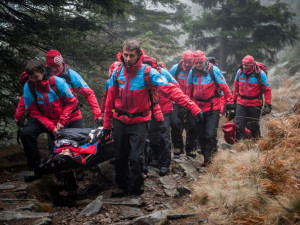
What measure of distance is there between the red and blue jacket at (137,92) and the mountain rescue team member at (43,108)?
3.55 ft

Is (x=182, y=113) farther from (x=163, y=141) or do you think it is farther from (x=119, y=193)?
(x=119, y=193)

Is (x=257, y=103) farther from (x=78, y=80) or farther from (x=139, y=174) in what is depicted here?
(x=78, y=80)

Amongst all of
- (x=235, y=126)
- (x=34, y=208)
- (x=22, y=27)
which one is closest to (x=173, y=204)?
(x=34, y=208)

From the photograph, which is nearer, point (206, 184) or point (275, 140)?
point (206, 184)

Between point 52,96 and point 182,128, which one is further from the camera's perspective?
point 182,128

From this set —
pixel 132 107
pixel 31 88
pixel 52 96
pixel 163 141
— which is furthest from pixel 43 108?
pixel 163 141

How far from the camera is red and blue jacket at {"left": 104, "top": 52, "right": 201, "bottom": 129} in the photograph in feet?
14.7

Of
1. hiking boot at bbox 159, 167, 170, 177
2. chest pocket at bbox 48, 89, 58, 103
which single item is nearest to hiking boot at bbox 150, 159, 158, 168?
hiking boot at bbox 159, 167, 170, 177

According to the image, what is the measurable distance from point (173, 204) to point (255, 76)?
463 cm

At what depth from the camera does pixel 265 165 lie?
3.93 meters

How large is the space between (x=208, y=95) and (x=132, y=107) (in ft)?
9.74

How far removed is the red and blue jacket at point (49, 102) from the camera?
509 centimetres

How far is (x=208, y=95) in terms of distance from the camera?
22.7ft

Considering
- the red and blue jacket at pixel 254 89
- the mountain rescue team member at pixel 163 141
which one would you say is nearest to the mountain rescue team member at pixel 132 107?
the mountain rescue team member at pixel 163 141
